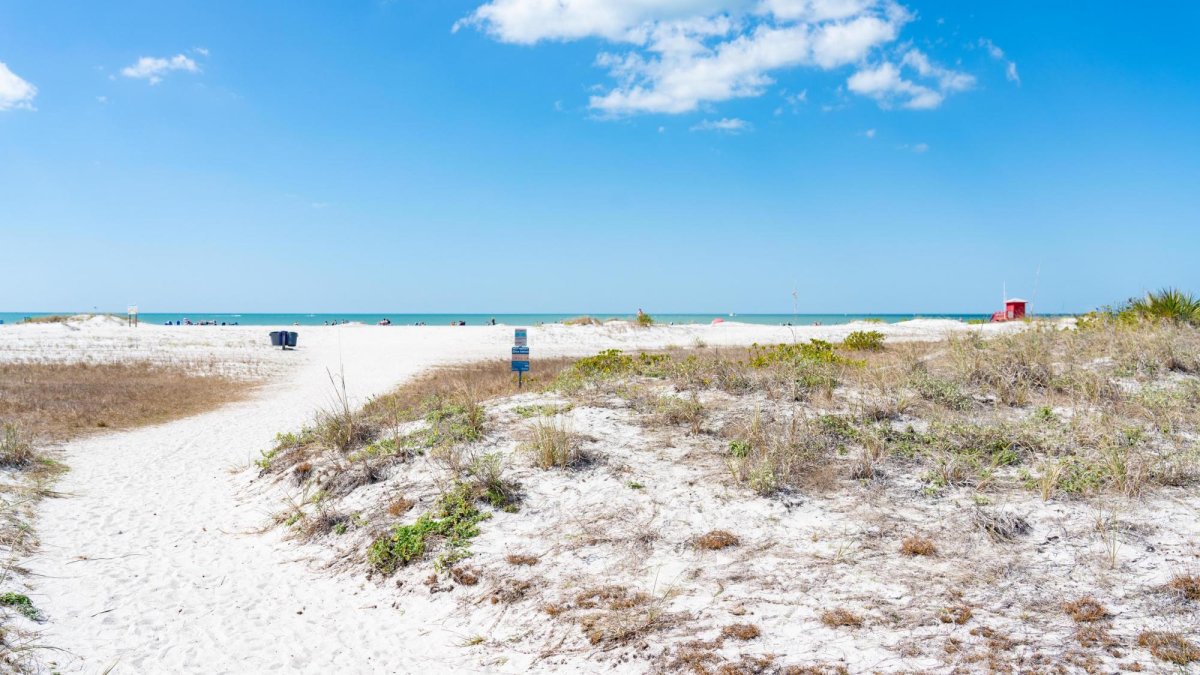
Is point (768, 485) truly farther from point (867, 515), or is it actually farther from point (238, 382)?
point (238, 382)

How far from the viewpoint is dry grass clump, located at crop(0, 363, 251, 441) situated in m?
13.6

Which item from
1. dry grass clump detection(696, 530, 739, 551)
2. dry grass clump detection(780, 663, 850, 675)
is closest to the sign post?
dry grass clump detection(696, 530, 739, 551)

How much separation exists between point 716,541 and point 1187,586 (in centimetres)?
340

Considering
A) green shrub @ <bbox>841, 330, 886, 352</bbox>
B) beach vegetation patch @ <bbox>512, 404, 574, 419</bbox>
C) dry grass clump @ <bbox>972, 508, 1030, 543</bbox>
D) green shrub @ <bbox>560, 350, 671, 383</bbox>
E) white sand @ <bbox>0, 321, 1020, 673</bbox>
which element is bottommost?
white sand @ <bbox>0, 321, 1020, 673</bbox>

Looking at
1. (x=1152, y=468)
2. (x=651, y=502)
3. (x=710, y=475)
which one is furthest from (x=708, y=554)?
(x=1152, y=468)

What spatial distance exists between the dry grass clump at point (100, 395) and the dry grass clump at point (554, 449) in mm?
9150

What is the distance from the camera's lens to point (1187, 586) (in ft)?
16.0

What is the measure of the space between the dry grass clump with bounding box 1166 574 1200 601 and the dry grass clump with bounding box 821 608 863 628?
227 centimetres

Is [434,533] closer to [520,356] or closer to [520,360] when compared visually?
[520,360]

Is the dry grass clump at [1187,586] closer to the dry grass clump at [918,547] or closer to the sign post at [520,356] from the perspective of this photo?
the dry grass clump at [918,547]

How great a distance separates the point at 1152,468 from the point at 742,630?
484cm

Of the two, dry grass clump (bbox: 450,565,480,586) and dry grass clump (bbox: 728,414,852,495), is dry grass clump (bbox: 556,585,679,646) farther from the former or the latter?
dry grass clump (bbox: 728,414,852,495)

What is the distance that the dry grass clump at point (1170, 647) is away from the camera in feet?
13.6

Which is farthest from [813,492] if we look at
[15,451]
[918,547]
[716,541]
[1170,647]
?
[15,451]
